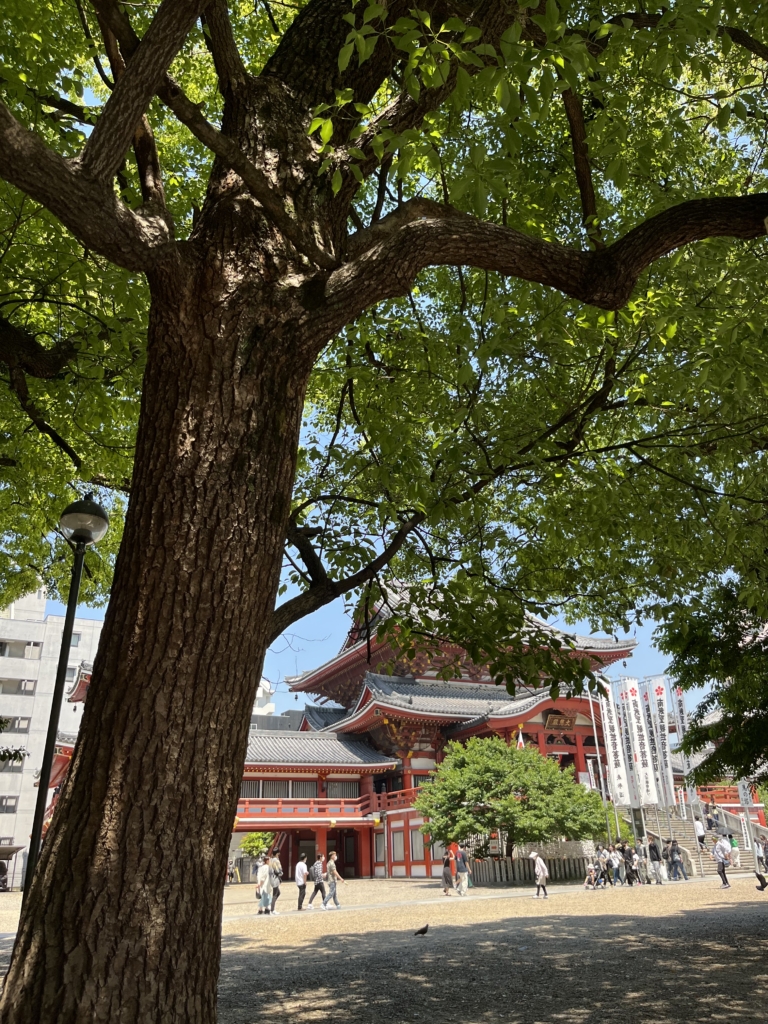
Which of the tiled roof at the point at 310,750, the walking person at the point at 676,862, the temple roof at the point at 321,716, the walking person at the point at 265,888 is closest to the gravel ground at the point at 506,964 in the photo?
the walking person at the point at 265,888

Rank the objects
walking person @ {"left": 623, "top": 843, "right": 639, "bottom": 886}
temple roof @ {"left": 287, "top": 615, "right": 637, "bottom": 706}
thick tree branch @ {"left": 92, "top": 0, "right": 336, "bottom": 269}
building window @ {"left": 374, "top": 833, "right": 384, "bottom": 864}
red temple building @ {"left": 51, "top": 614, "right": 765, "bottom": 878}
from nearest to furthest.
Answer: thick tree branch @ {"left": 92, "top": 0, "right": 336, "bottom": 269} → walking person @ {"left": 623, "top": 843, "right": 639, "bottom": 886} → red temple building @ {"left": 51, "top": 614, "right": 765, "bottom": 878} → building window @ {"left": 374, "top": 833, "right": 384, "bottom": 864} → temple roof @ {"left": 287, "top": 615, "right": 637, "bottom": 706}

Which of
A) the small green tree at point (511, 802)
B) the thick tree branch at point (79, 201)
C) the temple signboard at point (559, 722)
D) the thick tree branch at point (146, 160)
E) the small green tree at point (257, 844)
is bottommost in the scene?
the small green tree at point (257, 844)

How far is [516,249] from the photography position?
3498 millimetres

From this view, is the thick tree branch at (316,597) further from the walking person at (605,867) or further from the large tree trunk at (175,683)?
the walking person at (605,867)

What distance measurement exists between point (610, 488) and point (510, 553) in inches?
82.6

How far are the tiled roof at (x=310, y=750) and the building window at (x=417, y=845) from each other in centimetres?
306

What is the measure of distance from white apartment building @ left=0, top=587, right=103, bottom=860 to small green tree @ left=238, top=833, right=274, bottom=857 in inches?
654

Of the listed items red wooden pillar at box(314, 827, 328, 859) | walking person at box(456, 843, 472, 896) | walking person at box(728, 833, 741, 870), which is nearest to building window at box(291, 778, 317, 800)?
red wooden pillar at box(314, 827, 328, 859)

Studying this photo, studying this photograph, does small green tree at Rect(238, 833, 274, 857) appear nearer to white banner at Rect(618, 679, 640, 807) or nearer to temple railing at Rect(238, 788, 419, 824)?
temple railing at Rect(238, 788, 419, 824)

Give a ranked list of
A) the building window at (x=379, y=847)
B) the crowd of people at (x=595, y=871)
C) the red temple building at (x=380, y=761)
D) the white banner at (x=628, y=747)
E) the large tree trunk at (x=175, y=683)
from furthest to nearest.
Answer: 1. the building window at (x=379, y=847)
2. the red temple building at (x=380, y=761)
3. the white banner at (x=628, y=747)
4. the crowd of people at (x=595, y=871)
5. the large tree trunk at (x=175, y=683)

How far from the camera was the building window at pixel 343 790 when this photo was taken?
96.9 ft

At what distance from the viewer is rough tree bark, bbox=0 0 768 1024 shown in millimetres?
2324

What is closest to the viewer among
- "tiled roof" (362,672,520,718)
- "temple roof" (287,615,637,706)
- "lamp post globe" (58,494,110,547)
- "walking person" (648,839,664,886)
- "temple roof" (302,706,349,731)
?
"lamp post globe" (58,494,110,547)

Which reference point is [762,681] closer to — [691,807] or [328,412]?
[328,412]
